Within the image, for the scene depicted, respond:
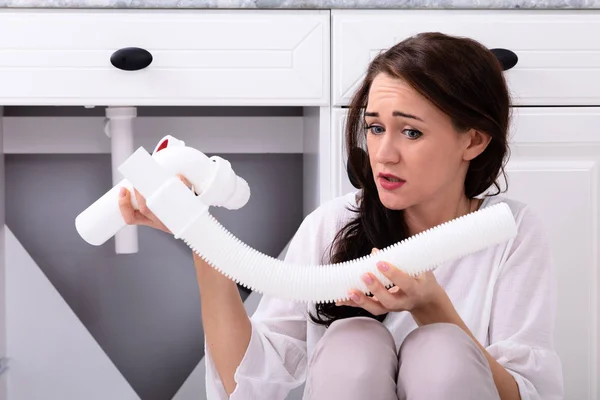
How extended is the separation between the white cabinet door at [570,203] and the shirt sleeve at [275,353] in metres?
0.43

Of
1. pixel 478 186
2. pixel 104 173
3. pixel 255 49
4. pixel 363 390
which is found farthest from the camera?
pixel 104 173

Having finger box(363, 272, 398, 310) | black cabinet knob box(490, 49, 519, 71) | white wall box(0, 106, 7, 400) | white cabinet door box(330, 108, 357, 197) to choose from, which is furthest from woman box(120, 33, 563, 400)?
white wall box(0, 106, 7, 400)

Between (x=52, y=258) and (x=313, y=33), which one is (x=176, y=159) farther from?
(x=52, y=258)

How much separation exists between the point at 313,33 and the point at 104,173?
2.01ft

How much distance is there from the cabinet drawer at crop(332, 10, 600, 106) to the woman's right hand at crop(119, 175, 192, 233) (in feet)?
1.66

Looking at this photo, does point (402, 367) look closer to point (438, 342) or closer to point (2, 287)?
point (438, 342)

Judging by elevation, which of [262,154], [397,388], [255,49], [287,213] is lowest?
[397,388]

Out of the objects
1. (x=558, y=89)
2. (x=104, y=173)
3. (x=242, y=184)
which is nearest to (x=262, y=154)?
(x=104, y=173)

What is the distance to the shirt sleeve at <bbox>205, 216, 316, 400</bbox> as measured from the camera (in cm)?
98

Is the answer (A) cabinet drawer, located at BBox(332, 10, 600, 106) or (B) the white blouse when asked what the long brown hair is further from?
(A) cabinet drawer, located at BBox(332, 10, 600, 106)

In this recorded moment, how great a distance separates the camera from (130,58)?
1.24 meters

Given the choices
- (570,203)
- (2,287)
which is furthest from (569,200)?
(2,287)

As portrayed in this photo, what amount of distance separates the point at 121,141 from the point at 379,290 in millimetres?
761

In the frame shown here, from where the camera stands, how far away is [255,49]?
128 cm
